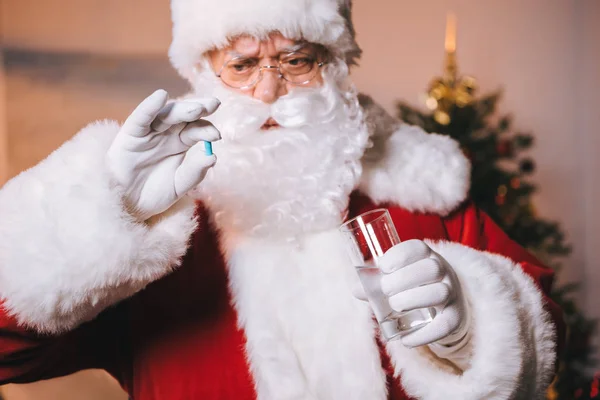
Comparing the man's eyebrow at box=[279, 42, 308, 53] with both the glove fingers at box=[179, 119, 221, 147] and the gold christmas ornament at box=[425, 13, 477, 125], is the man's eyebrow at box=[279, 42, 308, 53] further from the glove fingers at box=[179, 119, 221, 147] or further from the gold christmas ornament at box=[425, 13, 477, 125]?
the gold christmas ornament at box=[425, 13, 477, 125]

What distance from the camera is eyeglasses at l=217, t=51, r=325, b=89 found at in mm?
1455

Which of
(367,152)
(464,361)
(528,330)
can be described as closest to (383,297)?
(464,361)

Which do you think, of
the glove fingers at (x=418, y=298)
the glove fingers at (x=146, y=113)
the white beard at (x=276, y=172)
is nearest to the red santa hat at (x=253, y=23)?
the white beard at (x=276, y=172)

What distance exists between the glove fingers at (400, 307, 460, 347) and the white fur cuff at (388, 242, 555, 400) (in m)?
0.13

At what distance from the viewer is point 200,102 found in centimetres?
101

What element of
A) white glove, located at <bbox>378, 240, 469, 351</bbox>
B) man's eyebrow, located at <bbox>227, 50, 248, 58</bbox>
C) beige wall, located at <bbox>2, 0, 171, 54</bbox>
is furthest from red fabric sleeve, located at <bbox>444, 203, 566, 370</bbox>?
beige wall, located at <bbox>2, 0, 171, 54</bbox>

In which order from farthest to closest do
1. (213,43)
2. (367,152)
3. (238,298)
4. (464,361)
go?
(367,152) → (213,43) → (238,298) → (464,361)

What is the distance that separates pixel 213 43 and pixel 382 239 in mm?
730

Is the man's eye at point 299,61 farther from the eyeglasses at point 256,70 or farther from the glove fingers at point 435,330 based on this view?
the glove fingers at point 435,330

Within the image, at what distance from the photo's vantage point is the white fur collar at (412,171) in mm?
1519

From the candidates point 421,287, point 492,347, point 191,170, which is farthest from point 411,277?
point 191,170

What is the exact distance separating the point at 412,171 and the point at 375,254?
1.79 feet

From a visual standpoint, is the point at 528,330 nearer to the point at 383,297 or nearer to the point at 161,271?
the point at 383,297

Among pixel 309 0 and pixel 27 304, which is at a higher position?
pixel 309 0
